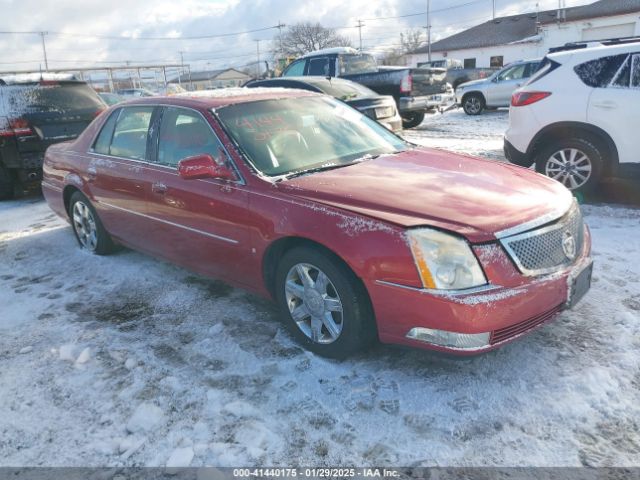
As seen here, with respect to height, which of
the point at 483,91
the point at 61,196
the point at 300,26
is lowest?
the point at 61,196

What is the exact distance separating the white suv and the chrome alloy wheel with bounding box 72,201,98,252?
4990mm

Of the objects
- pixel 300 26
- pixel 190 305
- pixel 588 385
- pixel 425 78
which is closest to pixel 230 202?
pixel 190 305

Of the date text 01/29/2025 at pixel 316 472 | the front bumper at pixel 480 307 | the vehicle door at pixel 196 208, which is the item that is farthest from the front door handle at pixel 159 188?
the date text 01/29/2025 at pixel 316 472

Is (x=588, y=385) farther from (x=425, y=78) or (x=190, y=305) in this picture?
(x=425, y=78)

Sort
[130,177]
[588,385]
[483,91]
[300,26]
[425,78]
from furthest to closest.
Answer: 1. [300,26]
2. [483,91]
3. [425,78]
4. [130,177]
5. [588,385]

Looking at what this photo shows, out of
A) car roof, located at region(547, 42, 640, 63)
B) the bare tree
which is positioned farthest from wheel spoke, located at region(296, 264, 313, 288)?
the bare tree

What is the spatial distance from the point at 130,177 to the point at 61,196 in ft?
5.29

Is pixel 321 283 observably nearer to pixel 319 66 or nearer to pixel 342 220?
pixel 342 220

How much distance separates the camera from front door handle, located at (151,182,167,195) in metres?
3.90

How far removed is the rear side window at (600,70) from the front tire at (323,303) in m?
4.64

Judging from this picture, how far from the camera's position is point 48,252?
5.42 m

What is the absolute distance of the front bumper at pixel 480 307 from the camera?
8.16ft

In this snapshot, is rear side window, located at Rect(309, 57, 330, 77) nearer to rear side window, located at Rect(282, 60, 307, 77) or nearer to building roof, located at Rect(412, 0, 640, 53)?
rear side window, located at Rect(282, 60, 307, 77)

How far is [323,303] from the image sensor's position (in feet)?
9.82
